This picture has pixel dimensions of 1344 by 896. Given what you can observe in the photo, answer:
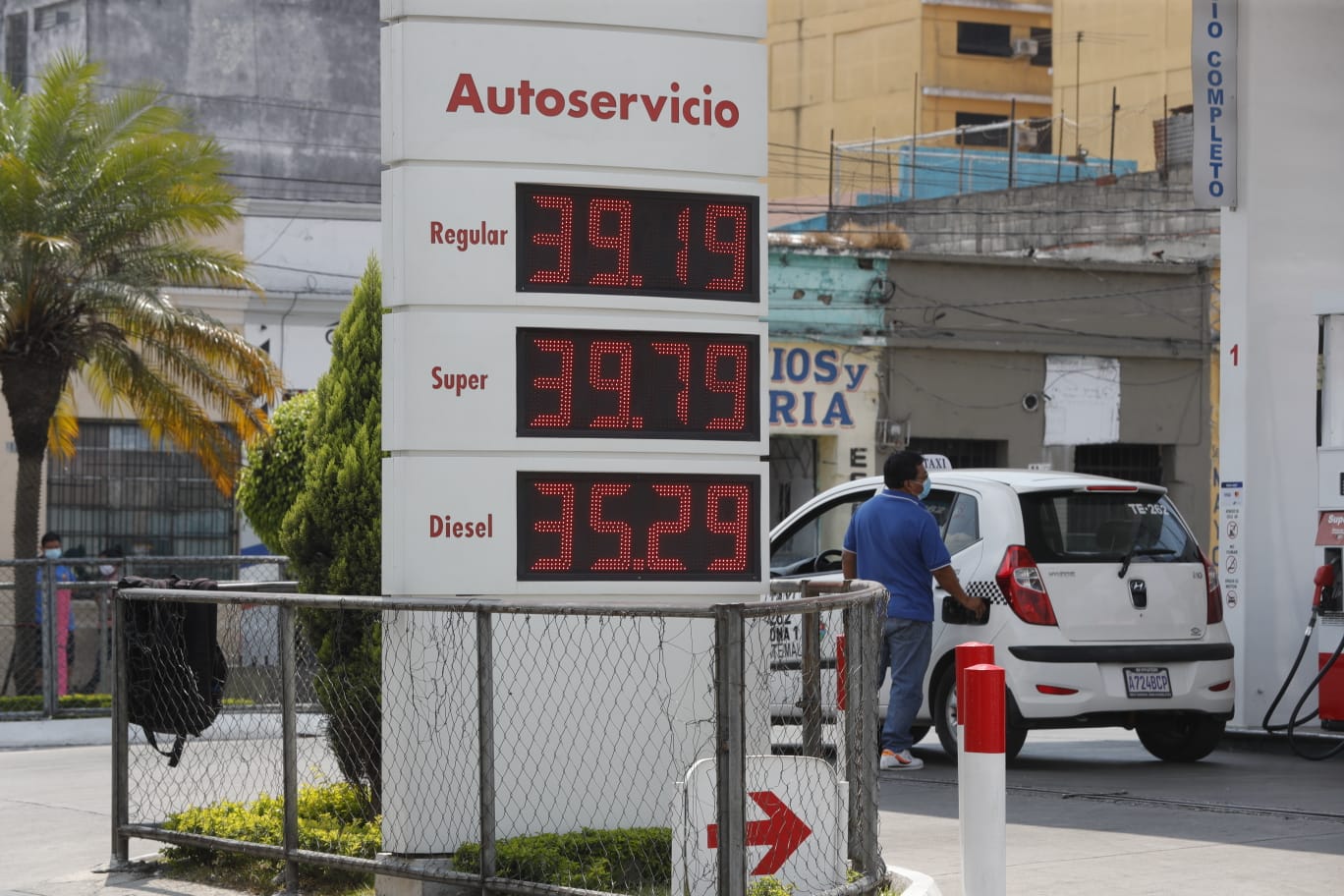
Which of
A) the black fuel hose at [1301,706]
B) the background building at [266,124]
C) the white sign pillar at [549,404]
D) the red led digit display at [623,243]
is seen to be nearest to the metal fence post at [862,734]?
the white sign pillar at [549,404]

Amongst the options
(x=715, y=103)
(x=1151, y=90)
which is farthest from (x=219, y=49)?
(x=715, y=103)

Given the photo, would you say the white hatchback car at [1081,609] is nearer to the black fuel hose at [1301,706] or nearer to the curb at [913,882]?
the black fuel hose at [1301,706]

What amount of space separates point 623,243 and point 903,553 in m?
4.74

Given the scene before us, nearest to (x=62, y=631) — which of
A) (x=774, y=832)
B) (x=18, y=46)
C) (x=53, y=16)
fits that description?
(x=774, y=832)

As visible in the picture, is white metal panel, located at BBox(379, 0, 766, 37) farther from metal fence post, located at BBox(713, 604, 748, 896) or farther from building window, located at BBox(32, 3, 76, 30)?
building window, located at BBox(32, 3, 76, 30)

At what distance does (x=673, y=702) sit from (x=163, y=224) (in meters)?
15.2

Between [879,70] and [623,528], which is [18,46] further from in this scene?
[623,528]

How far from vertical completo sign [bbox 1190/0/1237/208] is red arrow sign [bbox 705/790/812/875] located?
29.5 ft

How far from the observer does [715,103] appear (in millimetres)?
7855

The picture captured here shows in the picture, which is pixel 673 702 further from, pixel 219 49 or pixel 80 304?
pixel 219 49

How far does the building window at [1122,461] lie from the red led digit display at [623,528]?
24337 millimetres

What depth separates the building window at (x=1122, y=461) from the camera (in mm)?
31422

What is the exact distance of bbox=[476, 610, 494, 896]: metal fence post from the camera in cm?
704

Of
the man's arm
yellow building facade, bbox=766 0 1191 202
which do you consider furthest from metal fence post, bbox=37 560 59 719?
yellow building facade, bbox=766 0 1191 202
